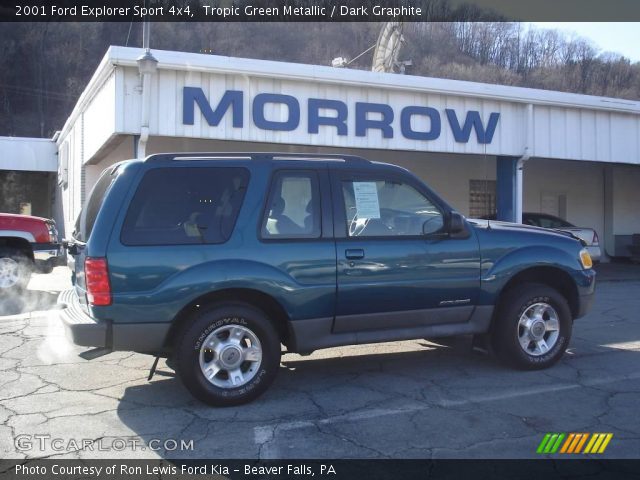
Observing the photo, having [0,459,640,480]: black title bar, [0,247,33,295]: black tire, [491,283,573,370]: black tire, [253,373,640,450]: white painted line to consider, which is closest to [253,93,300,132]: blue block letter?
[0,247,33,295]: black tire

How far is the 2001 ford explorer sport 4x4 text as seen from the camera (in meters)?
4.71

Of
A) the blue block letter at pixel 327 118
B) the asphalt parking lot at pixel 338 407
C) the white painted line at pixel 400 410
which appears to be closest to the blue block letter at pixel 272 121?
the blue block letter at pixel 327 118

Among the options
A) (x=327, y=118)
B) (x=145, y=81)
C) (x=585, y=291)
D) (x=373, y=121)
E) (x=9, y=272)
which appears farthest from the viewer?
(x=373, y=121)

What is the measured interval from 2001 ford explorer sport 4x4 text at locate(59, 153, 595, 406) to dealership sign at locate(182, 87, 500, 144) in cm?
636

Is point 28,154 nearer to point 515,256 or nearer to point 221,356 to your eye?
point 221,356

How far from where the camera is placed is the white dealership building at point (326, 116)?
1125cm

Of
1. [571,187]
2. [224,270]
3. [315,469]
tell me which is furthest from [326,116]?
[571,187]

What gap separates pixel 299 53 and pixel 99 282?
131 feet

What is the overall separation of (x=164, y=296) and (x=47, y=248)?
7.31m

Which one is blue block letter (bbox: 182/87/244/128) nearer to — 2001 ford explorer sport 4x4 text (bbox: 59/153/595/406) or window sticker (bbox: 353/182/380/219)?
2001 ford explorer sport 4x4 text (bbox: 59/153/595/406)

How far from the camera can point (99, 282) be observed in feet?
15.1

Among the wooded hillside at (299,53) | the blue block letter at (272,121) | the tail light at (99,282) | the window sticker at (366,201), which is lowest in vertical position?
the tail light at (99,282)

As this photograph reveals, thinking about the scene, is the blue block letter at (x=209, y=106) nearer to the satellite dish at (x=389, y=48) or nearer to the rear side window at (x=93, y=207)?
the rear side window at (x=93, y=207)

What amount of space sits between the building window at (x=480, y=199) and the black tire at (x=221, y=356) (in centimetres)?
1563
